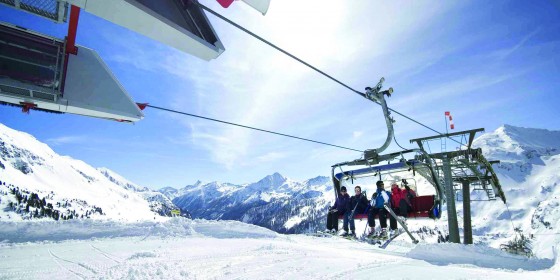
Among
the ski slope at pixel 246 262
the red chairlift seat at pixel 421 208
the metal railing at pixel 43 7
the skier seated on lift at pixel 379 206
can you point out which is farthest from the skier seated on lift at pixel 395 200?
the metal railing at pixel 43 7

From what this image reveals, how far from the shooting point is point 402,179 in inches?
442

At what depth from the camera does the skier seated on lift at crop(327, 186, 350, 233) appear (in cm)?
1177

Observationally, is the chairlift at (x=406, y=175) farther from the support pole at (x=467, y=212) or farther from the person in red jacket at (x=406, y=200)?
the support pole at (x=467, y=212)

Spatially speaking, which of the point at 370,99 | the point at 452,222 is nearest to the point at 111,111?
the point at 370,99

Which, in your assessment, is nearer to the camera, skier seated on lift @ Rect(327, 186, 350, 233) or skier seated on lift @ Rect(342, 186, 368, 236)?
skier seated on lift @ Rect(342, 186, 368, 236)

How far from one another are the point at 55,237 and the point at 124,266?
643 cm

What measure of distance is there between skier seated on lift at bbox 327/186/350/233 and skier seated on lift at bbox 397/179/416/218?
1950mm

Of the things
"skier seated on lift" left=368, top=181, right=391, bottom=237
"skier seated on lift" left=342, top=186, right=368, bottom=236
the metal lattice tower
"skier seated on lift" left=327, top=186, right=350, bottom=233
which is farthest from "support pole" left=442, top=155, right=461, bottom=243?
"skier seated on lift" left=327, top=186, right=350, bottom=233

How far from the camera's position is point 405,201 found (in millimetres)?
10883

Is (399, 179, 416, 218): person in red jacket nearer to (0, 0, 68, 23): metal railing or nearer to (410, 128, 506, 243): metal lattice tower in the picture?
(410, 128, 506, 243): metal lattice tower

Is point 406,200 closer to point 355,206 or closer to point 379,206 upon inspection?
point 379,206

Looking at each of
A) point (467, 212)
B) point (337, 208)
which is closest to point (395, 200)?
point (337, 208)

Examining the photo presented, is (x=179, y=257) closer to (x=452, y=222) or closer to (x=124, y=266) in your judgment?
(x=124, y=266)

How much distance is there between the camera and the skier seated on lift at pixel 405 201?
1085 centimetres
